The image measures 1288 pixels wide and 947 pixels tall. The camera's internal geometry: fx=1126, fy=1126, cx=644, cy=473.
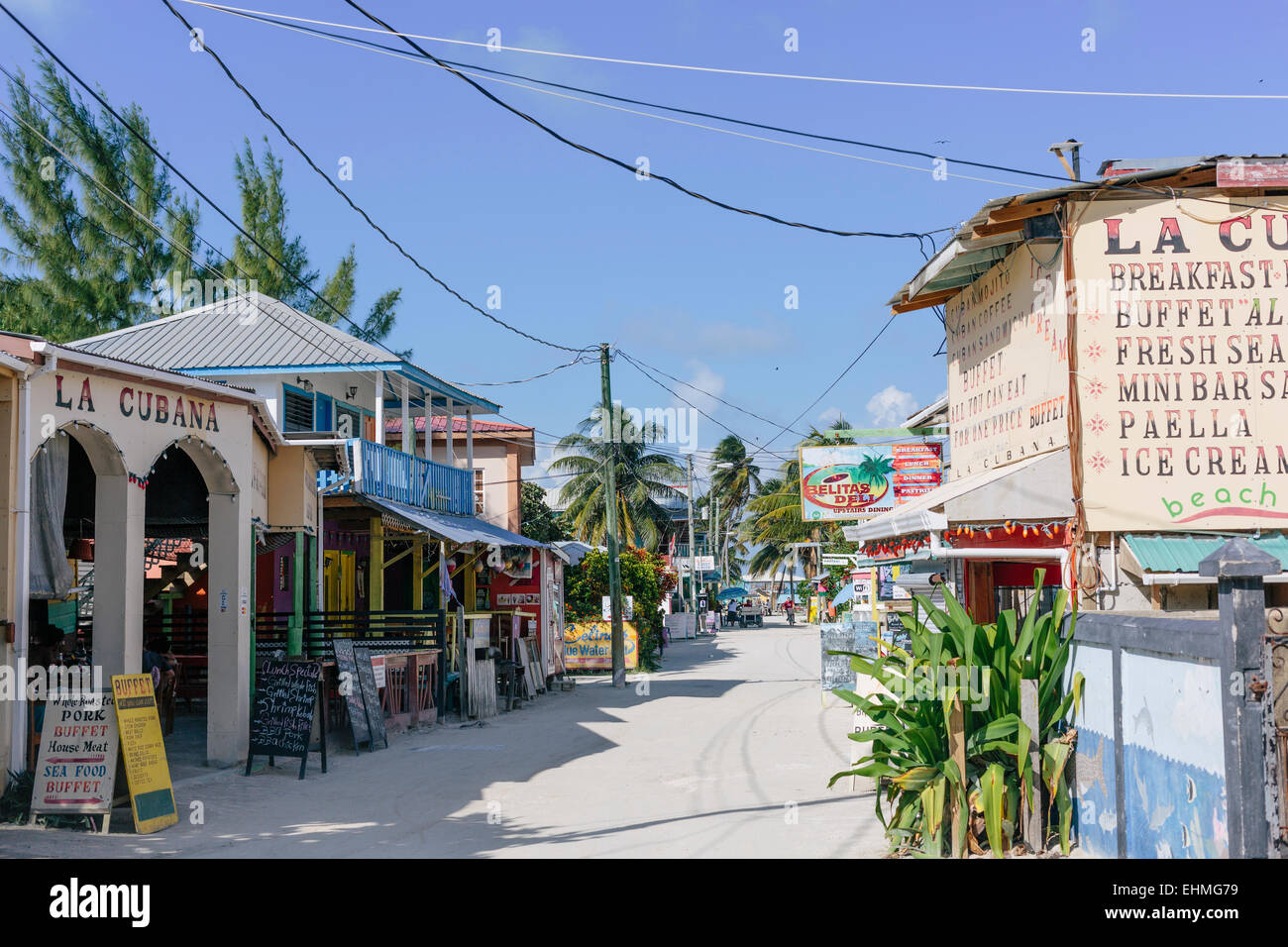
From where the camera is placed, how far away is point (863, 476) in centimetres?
2083

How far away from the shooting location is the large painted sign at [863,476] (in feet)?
66.7

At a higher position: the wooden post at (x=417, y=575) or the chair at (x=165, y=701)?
the wooden post at (x=417, y=575)

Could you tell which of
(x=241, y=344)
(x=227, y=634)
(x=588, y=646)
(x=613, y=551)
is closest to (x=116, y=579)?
(x=227, y=634)

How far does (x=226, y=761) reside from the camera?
43.2 ft

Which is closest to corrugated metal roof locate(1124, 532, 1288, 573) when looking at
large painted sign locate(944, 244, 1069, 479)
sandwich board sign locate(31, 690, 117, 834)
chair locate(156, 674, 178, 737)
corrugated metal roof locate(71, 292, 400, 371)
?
large painted sign locate(944, 244, 1069, 479)

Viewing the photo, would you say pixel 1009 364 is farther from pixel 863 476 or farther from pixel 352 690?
pixel 352 690

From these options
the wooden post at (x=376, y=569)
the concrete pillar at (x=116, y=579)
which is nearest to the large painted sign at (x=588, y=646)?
the wooden post at (x=376, y=569)

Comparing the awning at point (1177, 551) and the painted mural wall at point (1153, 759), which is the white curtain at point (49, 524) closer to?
the painted mural wall at point (1153, 759)

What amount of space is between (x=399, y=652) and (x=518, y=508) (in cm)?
1647

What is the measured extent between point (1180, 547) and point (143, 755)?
9181 mm

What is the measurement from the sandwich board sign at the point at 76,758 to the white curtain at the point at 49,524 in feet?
4.25
